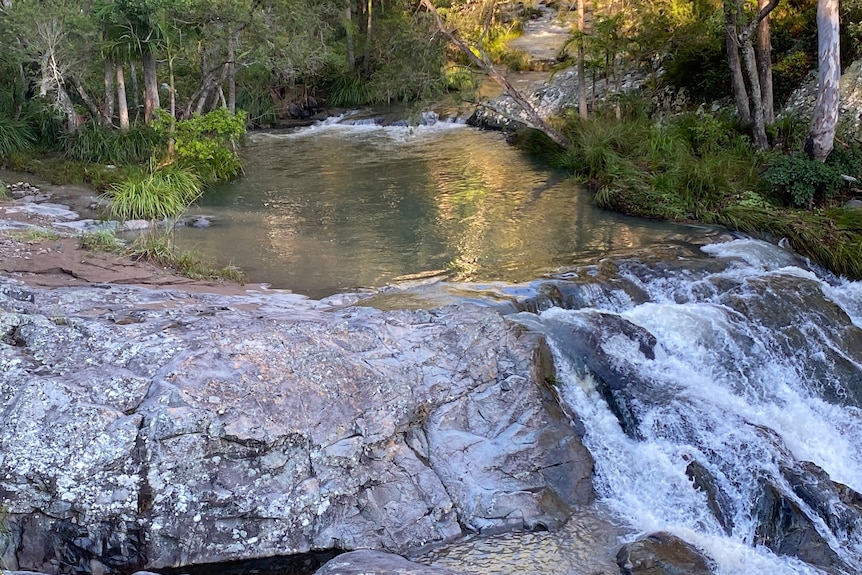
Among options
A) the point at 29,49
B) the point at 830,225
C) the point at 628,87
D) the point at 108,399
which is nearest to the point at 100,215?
the point at 29,49

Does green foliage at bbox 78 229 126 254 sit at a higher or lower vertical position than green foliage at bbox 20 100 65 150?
lower

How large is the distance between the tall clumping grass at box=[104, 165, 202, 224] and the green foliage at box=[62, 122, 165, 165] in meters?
1.18

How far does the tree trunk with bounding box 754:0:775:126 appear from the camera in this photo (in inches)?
508

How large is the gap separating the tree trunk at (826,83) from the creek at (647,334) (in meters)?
2.40

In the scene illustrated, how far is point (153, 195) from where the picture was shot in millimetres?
11367

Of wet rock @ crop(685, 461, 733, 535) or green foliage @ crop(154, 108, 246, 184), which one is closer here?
wet rock @ crop(685, 461, 733, 535)

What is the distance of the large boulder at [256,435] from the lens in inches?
203

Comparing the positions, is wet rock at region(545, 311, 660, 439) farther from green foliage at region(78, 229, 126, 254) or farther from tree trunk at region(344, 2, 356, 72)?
tree trunk at region(344, 2, 356, 72)

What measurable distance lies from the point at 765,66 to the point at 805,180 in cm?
306

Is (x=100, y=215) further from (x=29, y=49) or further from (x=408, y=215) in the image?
(x=408, y=215)

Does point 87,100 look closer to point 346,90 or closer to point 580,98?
point 580,98

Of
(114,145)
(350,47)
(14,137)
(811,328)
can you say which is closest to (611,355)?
(811,328)

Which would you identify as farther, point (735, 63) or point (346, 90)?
point (346, 90)

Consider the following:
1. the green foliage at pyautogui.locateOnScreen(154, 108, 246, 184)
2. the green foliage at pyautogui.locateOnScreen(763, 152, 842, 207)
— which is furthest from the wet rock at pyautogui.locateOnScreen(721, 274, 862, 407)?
the green foliage at pyautogui.locateOnScreen(154, 108, 246, 184)
